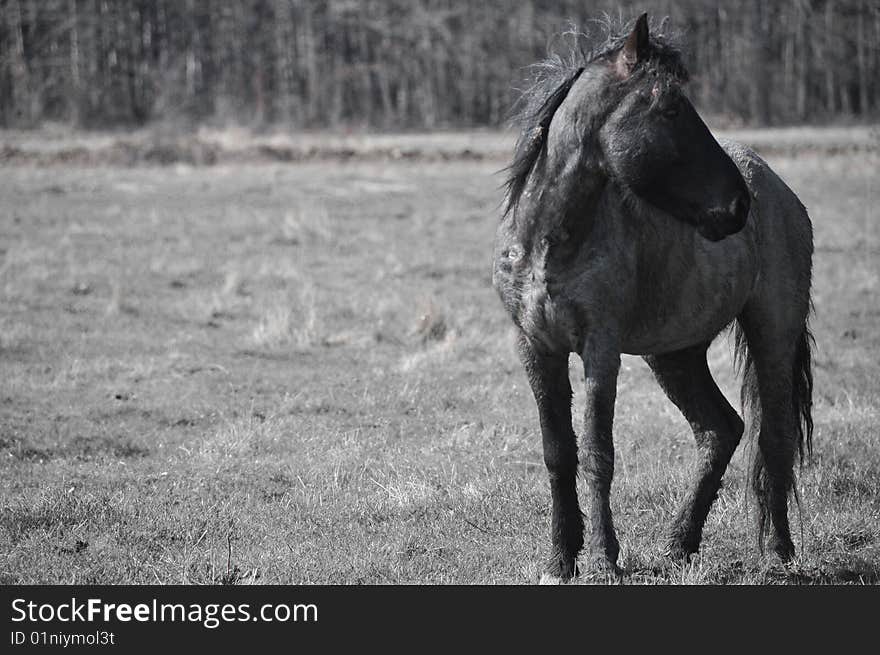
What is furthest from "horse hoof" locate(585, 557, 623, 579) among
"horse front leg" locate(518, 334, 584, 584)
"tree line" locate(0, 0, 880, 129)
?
"tree line" locate(0, 0, 880, 129)

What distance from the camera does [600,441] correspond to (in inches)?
202

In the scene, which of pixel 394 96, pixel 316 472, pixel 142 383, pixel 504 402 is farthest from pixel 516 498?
pixel 394 96

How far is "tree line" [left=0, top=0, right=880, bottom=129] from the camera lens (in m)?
51.2

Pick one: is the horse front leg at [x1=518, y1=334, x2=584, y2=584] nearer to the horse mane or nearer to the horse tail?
the horse mane

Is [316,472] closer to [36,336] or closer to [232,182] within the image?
[36,336]

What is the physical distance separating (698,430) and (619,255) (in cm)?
152

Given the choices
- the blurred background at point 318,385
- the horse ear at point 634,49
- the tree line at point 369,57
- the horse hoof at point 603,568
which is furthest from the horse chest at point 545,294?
the tree line at point 369,57

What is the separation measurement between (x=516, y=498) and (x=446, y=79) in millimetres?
55020

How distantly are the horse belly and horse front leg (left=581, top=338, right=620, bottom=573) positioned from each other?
0.99 feet

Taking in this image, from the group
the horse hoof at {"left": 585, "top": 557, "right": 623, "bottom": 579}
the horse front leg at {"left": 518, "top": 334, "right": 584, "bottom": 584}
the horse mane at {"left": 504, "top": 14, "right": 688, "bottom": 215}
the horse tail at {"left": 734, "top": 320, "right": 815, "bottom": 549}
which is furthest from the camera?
the horse tail at {"left": 734, "top": 320, "right": 815, "bottom": 549}

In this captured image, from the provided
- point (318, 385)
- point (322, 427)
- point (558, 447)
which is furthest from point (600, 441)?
point (318, 385)

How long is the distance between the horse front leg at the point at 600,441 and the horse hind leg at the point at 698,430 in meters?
0.78

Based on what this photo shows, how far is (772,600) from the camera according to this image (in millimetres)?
5207

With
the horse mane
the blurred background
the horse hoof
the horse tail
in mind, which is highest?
the horse mane
